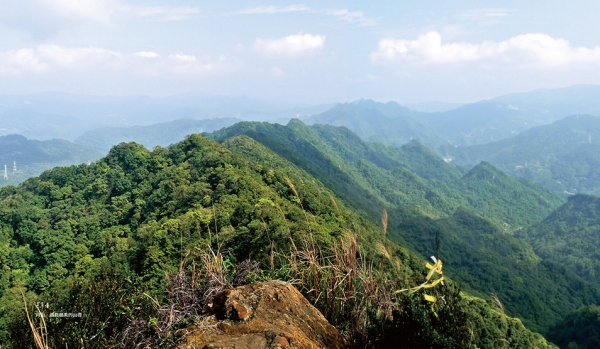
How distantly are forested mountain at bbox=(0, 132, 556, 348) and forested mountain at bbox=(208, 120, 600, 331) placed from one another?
72.5ft

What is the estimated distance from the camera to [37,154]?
572 ft

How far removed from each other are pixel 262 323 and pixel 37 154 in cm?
21511

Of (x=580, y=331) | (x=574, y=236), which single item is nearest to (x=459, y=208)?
(x=574, y=236)

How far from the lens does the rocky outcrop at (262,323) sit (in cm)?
240

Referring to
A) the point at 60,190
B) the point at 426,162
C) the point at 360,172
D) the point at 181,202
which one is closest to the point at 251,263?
the point at 181,202

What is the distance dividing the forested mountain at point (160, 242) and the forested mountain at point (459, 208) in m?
22.1

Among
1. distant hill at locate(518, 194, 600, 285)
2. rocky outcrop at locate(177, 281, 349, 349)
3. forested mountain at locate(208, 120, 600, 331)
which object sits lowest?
distant hill at locate(518, 194, 600, 285)

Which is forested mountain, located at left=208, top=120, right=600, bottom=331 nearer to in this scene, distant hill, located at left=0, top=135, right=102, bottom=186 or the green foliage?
the green foliage

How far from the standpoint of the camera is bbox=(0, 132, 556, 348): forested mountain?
2.94 m

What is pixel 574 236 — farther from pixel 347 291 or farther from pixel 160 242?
pixel 347 291

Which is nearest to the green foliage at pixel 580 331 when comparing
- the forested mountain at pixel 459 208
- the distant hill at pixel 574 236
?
the forested mountain at pixel 459 208

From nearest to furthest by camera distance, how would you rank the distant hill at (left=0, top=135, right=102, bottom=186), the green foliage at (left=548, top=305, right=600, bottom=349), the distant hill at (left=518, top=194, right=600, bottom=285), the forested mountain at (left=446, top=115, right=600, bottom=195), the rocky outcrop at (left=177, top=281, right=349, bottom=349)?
the rocky outcrop at (left=177, top=281, right=349, bottom=349) → the green foliage at (left=548, top=305, right=600, bottom=349) → the distant hill at (left=518, top=194, right=600, bottom=285) → the forested mountain at (left=446, top=115, right=600, bottom=195) → the distant hill at (left=0, top=135, right=102, bottom=186)

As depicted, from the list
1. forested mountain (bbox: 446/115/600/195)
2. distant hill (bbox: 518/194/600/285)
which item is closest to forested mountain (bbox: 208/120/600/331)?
distant hill (bbox: 518/194/600/285)

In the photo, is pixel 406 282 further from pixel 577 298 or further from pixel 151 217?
pixel 577 298
